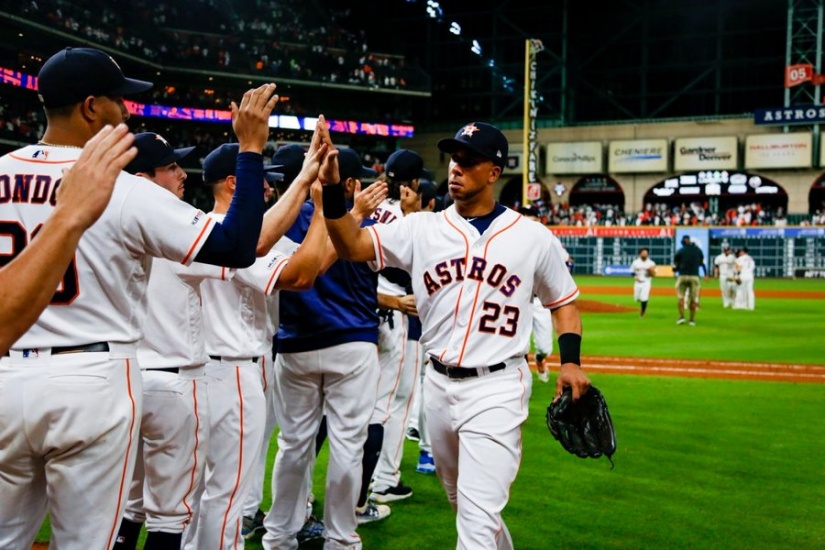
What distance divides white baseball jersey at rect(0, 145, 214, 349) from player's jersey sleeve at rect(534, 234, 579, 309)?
6.09 ft

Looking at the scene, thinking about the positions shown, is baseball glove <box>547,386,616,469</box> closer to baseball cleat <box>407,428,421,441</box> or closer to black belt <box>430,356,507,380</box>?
black belt <box>430,356,507,380</box>

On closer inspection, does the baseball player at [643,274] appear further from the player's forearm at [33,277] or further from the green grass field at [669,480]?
the player's forearm at [33,277]

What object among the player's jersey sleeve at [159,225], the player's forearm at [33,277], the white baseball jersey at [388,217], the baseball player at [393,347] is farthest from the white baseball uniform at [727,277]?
the player's forearm at [33,277]

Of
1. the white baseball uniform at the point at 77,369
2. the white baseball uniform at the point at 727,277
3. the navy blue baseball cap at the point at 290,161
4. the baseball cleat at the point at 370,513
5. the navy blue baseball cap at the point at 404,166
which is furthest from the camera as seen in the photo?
the white baseball uniform at the point at 727,277

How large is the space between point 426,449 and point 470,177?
3341 millimetres

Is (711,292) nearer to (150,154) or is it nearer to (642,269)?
(642,269)

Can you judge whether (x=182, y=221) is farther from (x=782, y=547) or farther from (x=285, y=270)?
(x=782, y=547)

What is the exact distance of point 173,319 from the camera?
11.9ft

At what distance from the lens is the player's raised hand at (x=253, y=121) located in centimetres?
289

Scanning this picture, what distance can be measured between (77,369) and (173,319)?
44.7 inches

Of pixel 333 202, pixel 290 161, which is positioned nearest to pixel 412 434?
pixel 290 161

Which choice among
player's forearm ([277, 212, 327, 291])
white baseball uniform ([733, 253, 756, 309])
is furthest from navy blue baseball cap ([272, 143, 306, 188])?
white baseball uniform ([733, 253, 756, 309])

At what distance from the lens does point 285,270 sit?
12.1ft

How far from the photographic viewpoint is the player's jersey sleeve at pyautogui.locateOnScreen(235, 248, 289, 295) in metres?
3.66
